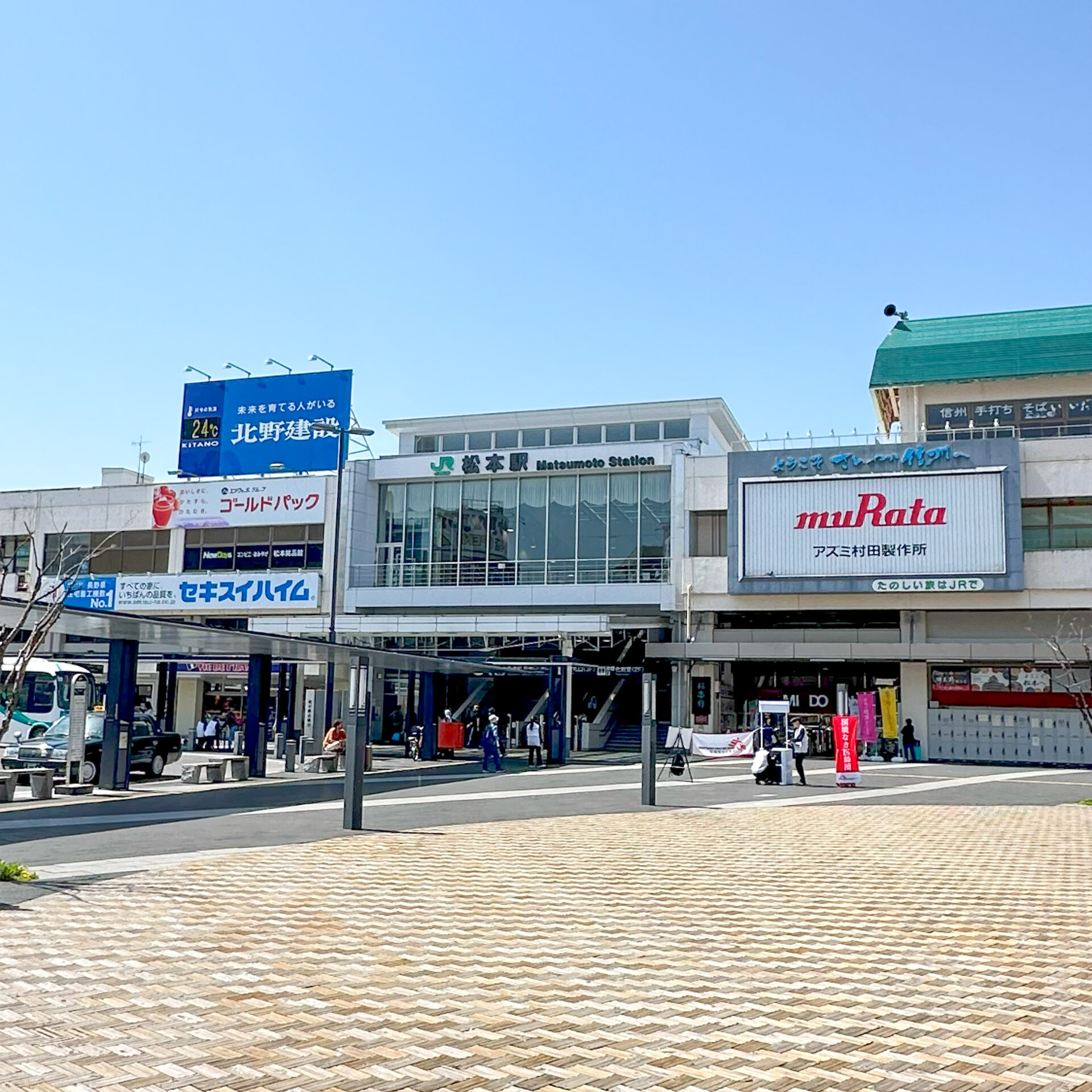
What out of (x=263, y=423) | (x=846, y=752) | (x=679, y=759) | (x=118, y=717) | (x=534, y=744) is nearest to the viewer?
(x=118, y=717)

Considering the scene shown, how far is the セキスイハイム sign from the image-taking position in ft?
156

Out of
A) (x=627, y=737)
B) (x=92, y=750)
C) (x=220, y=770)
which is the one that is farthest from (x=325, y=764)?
(x=627, y=737)

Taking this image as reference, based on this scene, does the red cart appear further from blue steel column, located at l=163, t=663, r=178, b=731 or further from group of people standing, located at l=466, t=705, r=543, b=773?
blue steel column, located at l=163, t=663, r=178, b=731

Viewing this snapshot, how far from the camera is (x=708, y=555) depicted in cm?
4325

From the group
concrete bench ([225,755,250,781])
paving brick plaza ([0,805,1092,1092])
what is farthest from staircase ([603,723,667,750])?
paving brick plaza ([0,805,1092,1092])

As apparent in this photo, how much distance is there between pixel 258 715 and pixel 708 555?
2110cm

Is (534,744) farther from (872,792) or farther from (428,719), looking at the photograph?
(872,792)

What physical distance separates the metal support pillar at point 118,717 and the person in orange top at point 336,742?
7300 millimetres

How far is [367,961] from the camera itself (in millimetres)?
7867

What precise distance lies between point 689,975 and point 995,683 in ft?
120

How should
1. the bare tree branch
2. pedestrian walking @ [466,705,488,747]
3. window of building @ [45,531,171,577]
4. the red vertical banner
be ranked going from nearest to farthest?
the red vertical banner < the bare tree branch < pedestrian walking @ [466,705,488,747] < window of building @ [45,531,171,577]

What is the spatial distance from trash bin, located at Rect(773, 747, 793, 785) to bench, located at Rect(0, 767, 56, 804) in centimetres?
1595

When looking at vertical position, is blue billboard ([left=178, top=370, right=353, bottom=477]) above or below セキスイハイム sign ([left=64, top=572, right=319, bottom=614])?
above

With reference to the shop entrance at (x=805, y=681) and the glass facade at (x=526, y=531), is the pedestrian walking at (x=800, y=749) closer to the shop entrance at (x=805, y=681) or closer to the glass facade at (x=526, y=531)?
the shop entrance at (x=805, y=681)
